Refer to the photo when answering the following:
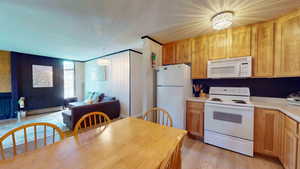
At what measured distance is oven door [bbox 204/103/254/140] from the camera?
1832 mm

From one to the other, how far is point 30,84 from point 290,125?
7172 millimetres

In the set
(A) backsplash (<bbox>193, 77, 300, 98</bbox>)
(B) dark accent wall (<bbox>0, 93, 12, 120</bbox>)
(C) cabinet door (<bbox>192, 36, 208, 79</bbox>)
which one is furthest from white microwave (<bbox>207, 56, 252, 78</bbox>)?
(B) dark accent wall (<bbox>0, 93, 12, 120</bbox>)

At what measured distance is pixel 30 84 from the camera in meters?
4.32

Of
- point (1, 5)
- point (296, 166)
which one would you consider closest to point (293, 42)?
point (296, 166)

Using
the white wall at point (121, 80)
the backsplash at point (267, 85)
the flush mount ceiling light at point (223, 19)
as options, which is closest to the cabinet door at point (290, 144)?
the backsplash at point (267, 85)

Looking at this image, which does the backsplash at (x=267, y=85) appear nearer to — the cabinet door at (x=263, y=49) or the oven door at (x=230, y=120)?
the cabinet door at (x=263, y=49)

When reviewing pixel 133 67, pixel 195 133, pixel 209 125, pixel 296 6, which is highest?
pixel 296 6

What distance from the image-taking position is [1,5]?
1.62m

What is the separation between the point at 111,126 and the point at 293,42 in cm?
300

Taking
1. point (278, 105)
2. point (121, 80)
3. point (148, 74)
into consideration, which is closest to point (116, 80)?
point (121, 80)

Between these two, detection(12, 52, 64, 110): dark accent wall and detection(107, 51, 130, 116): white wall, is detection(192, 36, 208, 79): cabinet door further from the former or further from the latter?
detection(12, 52, 64, 110): dark accent wall

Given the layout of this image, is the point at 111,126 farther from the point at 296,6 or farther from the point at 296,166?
the point at 296,6

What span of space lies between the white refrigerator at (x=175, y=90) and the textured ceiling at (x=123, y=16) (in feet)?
2.79

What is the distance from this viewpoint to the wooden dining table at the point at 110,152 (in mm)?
707
